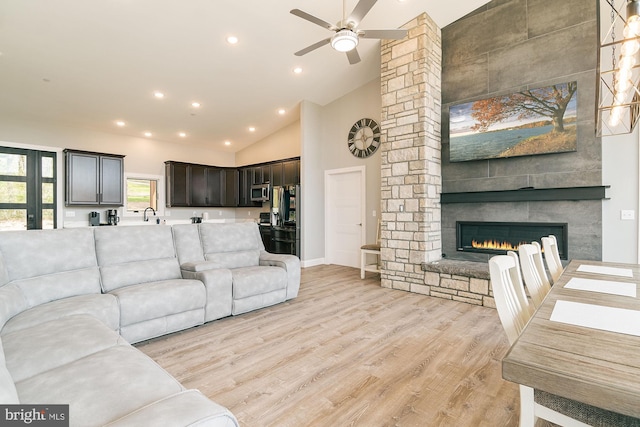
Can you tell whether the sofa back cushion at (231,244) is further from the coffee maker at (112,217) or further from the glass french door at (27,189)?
the glass french door at (27,189)

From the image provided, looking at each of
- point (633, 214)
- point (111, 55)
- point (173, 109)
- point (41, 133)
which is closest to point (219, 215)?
point (173, 109)

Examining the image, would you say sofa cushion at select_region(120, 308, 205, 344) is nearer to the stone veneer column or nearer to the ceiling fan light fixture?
the stone veneer column

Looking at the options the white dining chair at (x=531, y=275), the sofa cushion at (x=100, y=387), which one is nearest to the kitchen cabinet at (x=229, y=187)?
the sofa cushion at (x=100, y=387)

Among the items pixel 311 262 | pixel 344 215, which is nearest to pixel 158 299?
pixel 311 262

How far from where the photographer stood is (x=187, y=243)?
363 centimetres

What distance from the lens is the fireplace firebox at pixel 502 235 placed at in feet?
12.9

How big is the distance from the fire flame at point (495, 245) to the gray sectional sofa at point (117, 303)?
276 centimetres

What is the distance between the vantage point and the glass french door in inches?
222

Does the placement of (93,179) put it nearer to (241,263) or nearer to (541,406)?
(241,263)

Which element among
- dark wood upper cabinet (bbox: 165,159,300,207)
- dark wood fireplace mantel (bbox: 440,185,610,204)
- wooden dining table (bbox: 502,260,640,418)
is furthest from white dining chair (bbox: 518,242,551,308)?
dark wood upper cabinet (bbox: 165,159,300,207)

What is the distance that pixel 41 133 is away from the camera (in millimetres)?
5957

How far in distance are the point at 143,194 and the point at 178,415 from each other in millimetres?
7532

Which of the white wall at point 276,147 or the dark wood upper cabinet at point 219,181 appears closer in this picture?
the dark wood upper cabinet at point 219,181

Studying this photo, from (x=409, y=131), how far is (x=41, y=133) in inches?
276
